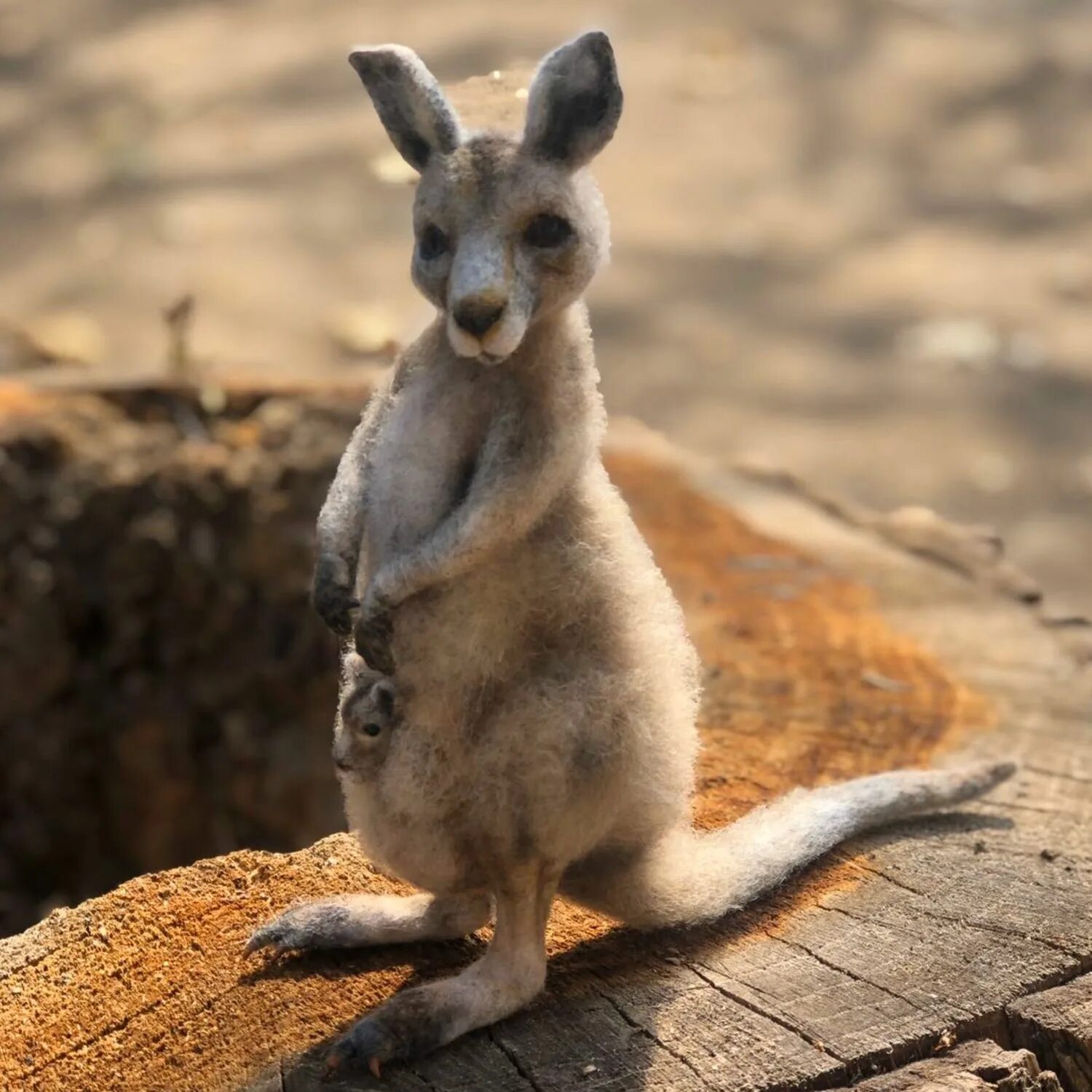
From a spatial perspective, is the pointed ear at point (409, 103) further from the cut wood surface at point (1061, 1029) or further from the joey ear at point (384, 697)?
the cut wood surface at point (1061, 1029)

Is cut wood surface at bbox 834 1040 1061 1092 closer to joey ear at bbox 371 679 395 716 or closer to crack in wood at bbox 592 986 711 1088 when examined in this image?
crack in wood at bbox 592 986 711 1088

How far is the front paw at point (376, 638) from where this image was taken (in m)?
2.16

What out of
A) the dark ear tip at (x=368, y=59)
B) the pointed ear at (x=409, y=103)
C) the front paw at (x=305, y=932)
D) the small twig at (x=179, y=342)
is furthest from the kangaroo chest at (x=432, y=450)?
the small twig at (x=179, y=342)

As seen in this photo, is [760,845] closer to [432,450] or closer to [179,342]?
[432,450]

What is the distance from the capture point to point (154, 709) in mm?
4188

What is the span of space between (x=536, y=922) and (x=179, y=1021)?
19.3 inches

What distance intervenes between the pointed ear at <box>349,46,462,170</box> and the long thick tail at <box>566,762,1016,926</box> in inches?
39.4

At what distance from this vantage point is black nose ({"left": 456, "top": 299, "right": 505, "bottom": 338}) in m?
2.01

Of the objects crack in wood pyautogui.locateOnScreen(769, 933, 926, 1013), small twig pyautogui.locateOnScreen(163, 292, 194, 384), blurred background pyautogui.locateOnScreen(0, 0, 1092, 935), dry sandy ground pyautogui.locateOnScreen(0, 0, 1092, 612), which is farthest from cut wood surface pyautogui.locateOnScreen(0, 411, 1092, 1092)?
dry sandy ground pyautogui.locateOnScreen(0, 0, 1092, 612)

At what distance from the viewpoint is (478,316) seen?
2.02 meters

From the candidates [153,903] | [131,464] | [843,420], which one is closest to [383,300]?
[843,420]

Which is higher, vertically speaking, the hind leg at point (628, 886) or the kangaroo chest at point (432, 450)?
the kangaroo chest at point (432, 450)

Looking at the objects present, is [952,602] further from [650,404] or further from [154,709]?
[650,404]

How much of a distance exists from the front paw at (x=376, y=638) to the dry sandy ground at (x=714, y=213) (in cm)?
355
